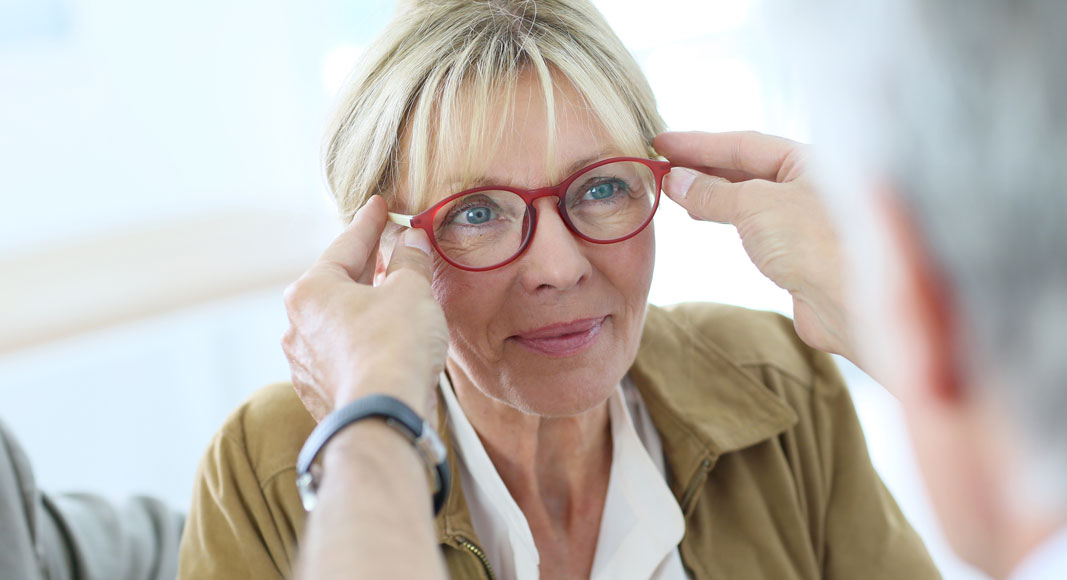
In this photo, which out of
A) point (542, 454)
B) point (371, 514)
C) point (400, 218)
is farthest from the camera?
point (542, 454)

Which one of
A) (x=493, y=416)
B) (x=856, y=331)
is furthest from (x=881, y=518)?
(x=493, y=416)

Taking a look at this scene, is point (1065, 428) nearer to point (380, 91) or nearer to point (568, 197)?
point (568, 197)

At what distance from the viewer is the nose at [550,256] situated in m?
1.51

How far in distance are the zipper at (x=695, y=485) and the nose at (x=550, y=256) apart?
0.43 m

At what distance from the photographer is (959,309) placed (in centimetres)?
65

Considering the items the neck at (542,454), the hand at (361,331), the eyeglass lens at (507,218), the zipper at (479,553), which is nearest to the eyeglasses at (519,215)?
the eyeglass lens at (507,218)

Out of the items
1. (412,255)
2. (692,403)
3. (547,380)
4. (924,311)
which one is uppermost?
(924,311)

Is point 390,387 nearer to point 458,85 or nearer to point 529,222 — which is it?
point 529,222

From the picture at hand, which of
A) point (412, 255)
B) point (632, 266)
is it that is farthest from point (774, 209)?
point (412, 255)

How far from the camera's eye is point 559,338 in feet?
5.25

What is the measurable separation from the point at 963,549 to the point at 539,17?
3.88 ft

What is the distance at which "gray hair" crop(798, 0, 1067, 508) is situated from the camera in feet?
1.93

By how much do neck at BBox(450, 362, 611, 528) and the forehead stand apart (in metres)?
0.40

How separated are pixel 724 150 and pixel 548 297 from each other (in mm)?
432
